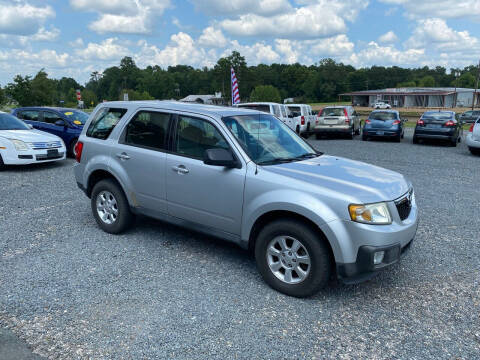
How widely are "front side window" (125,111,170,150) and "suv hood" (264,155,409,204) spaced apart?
58.4 inches

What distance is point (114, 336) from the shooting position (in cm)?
318

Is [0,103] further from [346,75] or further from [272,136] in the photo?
[346,75]

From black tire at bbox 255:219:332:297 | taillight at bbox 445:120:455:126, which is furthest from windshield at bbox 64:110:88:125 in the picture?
taillight at bbox 445:120:455:126

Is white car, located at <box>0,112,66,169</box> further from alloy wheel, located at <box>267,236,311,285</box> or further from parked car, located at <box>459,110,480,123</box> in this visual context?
parked car, located at <box>459,110,480,123</box>

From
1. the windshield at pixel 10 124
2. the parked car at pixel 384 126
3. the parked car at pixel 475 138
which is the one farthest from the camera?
the parked car at pixel 384 126

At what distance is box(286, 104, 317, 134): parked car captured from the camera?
1954cm

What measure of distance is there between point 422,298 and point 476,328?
56 cm

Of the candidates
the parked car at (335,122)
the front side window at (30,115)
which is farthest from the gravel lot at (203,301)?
the parked car at (335,122)

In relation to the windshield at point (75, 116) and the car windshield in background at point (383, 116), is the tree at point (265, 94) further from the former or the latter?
the windshield at point (75, 116)

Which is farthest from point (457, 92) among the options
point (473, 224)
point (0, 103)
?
point (473, 224)

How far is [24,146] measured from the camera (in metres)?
9.96

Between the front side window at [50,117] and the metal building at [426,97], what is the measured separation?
74.7 metres

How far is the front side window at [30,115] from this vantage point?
42.0 ft

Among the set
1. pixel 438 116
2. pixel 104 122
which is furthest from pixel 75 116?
pixel 438 116
